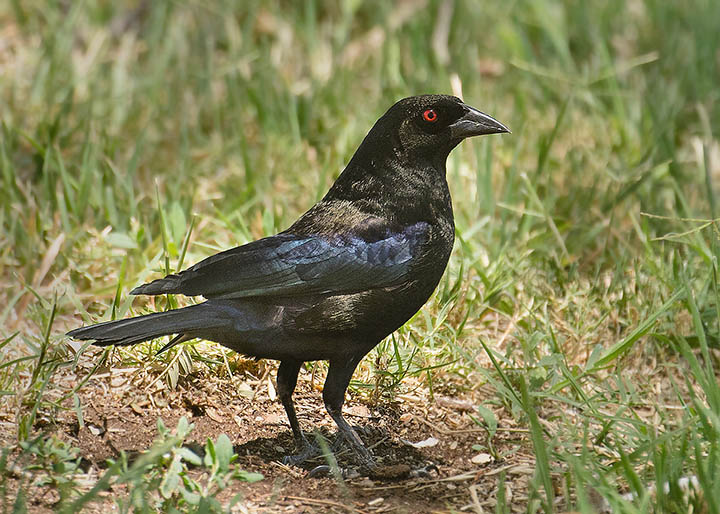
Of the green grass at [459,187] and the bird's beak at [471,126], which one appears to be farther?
the bird's beak at [471,126]

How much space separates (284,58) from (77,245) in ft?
7.29

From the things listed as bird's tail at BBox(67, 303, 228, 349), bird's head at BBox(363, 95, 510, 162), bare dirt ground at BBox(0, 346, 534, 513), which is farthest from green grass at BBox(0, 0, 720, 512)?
bird's head at BBox(363, 95, 510, 162)

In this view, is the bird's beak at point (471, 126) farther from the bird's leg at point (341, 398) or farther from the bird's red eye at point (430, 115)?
the bird's leg at point (341, 398)

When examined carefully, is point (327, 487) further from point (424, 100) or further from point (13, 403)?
point (424, 100)

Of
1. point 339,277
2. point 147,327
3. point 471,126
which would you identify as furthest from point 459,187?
point 147,327

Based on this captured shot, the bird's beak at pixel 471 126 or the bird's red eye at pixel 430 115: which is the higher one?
the bird's red eye at pixel 430 115

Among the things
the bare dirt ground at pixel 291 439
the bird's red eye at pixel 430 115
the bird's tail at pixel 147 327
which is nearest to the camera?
the bird's tail at pixel 147 327

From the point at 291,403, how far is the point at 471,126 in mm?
1085

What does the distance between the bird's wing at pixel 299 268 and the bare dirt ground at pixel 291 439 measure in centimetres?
46

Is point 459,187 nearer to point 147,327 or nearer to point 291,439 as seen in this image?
point 291,439

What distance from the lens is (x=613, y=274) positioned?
427 centimetres

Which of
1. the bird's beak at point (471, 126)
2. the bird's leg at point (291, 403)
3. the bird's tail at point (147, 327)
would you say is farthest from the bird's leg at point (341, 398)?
the bird's beak at point (471, 126)

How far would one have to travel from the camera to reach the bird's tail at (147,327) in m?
2.89

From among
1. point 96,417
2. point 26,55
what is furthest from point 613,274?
point 26,55
